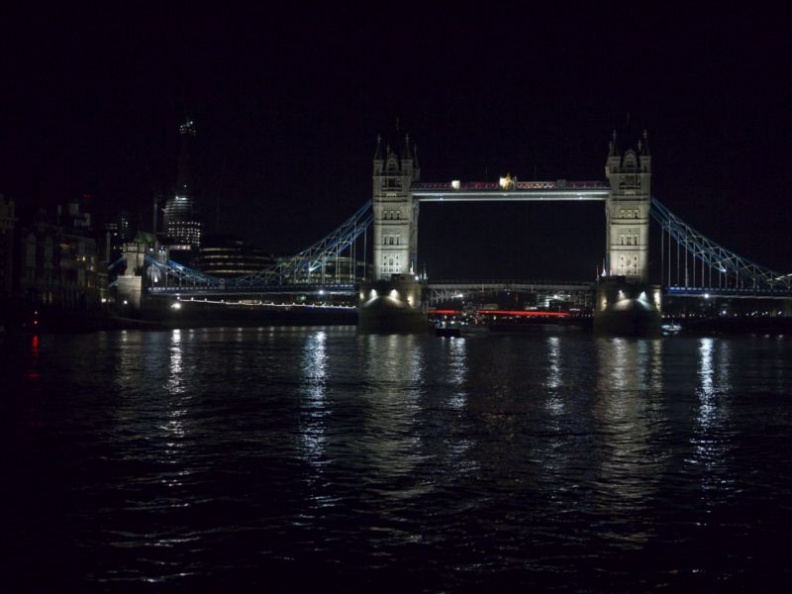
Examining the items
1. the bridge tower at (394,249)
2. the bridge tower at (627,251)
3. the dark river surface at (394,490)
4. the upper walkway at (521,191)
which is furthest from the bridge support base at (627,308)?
the dark river surface at (394,490)

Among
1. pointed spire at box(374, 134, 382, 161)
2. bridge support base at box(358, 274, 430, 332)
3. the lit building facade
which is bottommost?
bridge support base at box(358, 274, 430, 332)

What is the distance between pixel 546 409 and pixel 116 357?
29.9m

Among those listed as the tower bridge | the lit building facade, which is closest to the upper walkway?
the tower bridge

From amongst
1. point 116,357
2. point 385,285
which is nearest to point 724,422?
point 116,357

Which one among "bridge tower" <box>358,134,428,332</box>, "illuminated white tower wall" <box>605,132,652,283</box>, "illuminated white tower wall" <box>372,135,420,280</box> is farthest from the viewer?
"illuminated white tower wall" <box>372,135,420,280</box>

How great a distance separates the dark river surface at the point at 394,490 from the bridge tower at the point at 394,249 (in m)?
76.0

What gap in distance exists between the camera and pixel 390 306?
10912 cm

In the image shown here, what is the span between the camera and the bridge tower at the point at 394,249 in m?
109

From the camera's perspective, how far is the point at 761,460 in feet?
62.7

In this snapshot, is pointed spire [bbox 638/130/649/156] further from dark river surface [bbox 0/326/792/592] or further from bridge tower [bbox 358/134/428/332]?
dark river surface [bbox 0/326/792/592]

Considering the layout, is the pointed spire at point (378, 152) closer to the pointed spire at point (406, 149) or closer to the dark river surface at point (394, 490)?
the pointed spire at point (406, 149)

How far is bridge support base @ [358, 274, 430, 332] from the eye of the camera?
109m

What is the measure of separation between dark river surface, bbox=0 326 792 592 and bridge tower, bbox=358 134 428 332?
76.0 meters

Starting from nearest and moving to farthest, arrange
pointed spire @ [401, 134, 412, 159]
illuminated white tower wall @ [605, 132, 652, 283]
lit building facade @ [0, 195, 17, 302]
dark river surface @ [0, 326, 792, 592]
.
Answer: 1. dark river surface @ [0, 326, 792, 592]
2. lit building facade @ [0, 195, 17, 302]
3. illuminated white tower wall @ [605, 132, 652, 283]
4. pointed spire @ [401, 134, 412, 159]
